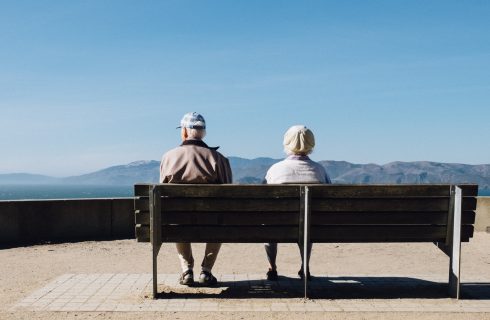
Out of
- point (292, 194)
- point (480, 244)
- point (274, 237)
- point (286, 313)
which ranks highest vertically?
point (292, 194)

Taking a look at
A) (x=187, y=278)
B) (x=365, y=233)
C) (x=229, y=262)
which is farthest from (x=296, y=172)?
(x=229, y=262)

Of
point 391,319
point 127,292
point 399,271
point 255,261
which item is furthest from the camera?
point 255,261

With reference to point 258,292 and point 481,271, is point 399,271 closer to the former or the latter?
point 481,271

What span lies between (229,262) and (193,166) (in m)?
2.49

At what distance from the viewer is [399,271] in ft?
21.8

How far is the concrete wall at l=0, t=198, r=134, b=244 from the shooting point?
896 centimetres

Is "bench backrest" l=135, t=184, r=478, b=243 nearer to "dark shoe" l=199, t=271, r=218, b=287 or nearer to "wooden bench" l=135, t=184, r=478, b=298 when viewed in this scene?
"wooden bench" l=135, t=184, r=478, b=298

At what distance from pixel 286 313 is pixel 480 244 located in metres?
6.14

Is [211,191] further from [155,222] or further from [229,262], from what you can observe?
[229,262]

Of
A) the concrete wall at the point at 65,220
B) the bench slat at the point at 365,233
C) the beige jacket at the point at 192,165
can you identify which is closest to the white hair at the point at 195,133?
the beige jacket at the point at 192,165

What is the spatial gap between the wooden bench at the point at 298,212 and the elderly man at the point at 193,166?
1.69 feet

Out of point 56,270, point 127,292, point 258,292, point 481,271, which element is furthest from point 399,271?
point 56,270

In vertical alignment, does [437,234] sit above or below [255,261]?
above

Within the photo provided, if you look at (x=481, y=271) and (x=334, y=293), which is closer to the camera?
(x=334, y=293)
